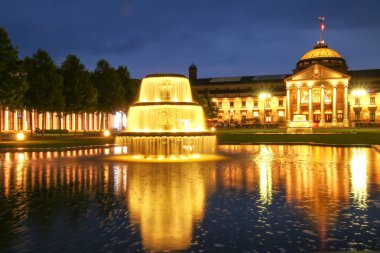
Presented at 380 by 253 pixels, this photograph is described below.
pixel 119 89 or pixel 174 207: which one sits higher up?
pixel 119 89

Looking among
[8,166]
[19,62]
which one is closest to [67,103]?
[19,62]

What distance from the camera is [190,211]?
1051cm

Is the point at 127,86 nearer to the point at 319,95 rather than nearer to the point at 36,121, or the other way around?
the point at 36,121

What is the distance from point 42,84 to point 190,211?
174 ft

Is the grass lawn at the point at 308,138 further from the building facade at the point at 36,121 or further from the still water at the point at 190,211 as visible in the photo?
the building facade at the point at 36,121

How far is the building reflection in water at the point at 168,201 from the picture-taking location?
8.33 meters

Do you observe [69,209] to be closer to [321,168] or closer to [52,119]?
[321,168]

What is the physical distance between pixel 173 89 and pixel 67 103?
1704 inches

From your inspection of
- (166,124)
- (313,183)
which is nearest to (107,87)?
(166,124)

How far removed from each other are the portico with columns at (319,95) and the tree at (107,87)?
63.0 metres

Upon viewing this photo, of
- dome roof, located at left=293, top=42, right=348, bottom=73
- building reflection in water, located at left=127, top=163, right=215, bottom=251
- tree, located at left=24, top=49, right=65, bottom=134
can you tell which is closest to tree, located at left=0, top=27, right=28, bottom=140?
tree, located at left=24, top=49, right=65, bottom=134

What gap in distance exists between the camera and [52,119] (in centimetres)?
9712

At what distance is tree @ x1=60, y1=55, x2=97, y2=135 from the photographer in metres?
66.5

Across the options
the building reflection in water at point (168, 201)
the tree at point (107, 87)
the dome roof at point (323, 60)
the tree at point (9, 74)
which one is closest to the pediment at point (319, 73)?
the dome roof at point (323, 60)
